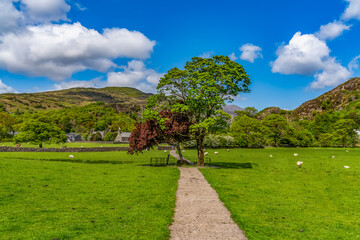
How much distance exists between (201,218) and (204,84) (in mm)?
22362

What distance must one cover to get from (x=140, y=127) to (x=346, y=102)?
674 ft

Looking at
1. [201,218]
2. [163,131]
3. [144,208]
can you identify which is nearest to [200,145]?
[163,131]

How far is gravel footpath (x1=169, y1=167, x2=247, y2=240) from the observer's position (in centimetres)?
1000

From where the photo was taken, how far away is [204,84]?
3188cm

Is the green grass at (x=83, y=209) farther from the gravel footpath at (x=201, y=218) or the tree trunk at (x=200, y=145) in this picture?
the tree trunk at (x=200, y=145)

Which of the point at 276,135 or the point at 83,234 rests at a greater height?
the point at 276,135

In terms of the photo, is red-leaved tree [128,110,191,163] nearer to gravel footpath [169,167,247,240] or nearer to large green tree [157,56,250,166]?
large green tree [157,56,250,166]

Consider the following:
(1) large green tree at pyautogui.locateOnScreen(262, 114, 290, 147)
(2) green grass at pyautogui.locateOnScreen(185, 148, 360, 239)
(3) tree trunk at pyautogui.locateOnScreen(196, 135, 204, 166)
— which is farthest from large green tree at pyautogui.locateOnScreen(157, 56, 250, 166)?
(1) large green tree at pyautogui.locateOnScreen(262, 114, 290, 147)

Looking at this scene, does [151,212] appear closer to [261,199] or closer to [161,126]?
[261,199]

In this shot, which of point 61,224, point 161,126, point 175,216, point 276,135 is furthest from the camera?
point 276,135

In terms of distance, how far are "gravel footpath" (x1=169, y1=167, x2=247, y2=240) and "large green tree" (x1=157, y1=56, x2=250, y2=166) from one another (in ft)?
49.3

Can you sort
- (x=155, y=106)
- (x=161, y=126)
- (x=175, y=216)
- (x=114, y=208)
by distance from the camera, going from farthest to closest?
(x=155, y=106) → (x=161, y=126) → (x=114, y=208) → (x=175, y=216)

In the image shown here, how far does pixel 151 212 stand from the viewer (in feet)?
42.2

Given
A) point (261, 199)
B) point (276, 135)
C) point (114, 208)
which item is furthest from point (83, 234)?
point (276, 135)
